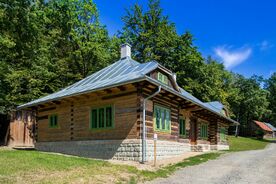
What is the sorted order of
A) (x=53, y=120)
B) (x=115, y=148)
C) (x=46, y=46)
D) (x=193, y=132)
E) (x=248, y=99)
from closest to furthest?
(x=115, y=148), (x=53, y=120), (x=193, y=132), (x=46, y=46), (x=248, y=99)

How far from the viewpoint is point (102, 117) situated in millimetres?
16172

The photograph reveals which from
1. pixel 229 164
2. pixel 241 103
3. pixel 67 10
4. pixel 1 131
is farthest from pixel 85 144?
pixel 241 103

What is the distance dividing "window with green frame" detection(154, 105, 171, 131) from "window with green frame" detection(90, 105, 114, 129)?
2349 millimetres

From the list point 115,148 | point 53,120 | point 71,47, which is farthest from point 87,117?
point 71,47

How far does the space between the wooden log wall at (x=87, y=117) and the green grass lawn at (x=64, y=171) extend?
2999mm

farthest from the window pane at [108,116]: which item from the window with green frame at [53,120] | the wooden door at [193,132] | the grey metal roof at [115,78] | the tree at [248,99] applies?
the tree at [248,99]

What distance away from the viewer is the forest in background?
21797 millimetres

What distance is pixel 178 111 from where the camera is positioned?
63.8 ft

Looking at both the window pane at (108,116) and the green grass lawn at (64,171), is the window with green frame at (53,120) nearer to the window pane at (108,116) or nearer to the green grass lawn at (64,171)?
the window pane at (108,116)

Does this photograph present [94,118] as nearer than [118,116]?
No

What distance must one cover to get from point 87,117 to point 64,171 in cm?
647

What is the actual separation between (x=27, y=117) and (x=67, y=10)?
12652 mm

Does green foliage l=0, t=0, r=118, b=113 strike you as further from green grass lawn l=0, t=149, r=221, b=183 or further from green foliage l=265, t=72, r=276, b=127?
green foliage l=265, t=72, r=276, b=127

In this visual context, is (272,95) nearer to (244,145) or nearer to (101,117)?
(244,145)
